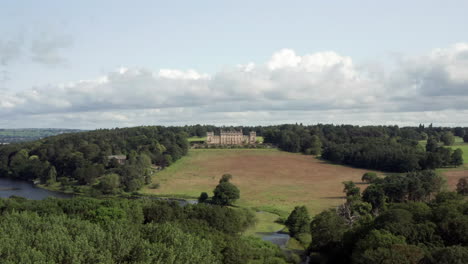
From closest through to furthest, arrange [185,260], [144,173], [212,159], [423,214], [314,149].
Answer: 1. [185,260]
2. [423,214]
3. [144,173]
4. [212,159]
5. [314,149]

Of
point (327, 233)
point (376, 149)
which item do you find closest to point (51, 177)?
point (327, 233)

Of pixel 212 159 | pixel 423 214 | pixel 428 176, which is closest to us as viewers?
pixel 423 214

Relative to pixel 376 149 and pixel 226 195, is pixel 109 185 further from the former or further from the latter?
pixel 376 149

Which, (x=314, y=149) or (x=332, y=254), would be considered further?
(x=314, y=149)

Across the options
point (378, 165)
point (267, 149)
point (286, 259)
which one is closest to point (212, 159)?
point (267, 149)

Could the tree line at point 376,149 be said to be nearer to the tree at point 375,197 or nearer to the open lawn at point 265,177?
the open lawn at point 265,177

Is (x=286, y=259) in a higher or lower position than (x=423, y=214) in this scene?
lower

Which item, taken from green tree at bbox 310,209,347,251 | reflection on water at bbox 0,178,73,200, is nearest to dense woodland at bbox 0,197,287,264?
green tree at bbox 310,209,347,251

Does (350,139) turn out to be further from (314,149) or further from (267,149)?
(267,149)
